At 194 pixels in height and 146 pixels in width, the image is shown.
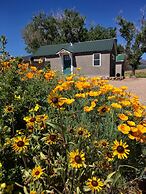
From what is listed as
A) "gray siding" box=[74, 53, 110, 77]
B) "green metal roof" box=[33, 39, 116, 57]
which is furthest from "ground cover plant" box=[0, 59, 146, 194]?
"green metal roof" box=[33, 39, 116, 57]

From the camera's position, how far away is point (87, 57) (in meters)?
30.8

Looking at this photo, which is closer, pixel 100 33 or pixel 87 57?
pixel 87 57

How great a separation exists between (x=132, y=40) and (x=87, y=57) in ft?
34.2

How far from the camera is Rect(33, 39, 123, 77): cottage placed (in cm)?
2997

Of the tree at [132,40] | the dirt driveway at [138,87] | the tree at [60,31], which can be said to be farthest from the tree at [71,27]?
the dirt driveway at [138,87]

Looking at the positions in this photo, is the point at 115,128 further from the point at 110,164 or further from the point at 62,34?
the point at 62,34

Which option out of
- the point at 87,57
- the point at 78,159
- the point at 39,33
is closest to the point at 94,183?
the point at 78,159

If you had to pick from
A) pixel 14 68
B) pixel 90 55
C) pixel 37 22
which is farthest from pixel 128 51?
pixel 14 68

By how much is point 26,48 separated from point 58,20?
7983mm

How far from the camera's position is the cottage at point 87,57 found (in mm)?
29969

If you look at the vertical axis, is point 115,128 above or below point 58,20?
below

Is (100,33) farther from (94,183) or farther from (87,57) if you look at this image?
(94,183)

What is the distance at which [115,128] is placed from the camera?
9.57ft

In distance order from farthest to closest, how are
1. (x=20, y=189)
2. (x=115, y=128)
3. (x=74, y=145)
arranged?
(x=115, y=128)
(x=20, y=189)
(x=74, y=145)
